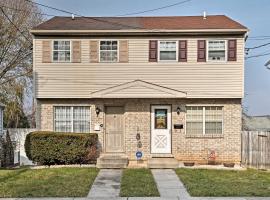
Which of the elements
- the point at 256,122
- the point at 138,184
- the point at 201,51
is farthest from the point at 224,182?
the point at 256,122

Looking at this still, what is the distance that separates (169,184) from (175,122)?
6.14 meters

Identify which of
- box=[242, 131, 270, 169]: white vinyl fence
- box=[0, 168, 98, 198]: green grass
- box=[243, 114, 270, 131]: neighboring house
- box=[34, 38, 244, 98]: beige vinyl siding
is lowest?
box=[0, 168, 98, 198]: green grass

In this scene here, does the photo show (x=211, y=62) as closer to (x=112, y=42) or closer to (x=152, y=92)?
(x=152, y=92)

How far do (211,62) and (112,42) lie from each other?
4404mm

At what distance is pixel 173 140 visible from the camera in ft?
59.4

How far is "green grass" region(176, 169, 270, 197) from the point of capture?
1075cm

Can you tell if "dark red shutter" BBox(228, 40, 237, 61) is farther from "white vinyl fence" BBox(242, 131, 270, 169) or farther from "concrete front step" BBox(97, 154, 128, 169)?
"concrete front step" BBox(97, 154, 128, 169)

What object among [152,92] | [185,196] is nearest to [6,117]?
[152,92]

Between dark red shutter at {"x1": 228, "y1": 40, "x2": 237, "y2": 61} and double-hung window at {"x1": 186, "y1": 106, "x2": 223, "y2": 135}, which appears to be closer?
dark red shutter at {"x1": 228, "y1": 40, "x2": 237, "y2": 61}

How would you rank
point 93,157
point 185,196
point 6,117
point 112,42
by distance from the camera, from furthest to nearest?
point 6,117
point 112,42
point 93,157
point 185,196

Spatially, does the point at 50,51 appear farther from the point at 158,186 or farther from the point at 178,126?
the point at 158,186

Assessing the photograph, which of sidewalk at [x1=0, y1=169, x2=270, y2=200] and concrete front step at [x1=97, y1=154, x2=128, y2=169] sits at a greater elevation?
concrete front step at [x1=97, y1=154, x2=128, y2=169]

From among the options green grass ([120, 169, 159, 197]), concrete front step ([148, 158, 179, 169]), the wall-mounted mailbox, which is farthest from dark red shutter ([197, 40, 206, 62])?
green grass ([120, 169, 159, 197])

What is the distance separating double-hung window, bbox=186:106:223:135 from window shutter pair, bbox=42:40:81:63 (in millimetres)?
5369
